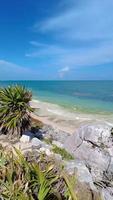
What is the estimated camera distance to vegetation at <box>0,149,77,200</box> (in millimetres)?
4895

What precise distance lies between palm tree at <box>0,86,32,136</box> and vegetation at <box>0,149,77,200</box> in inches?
318

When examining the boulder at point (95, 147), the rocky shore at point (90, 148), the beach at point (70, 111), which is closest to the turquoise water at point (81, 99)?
the beach at point (70, 111)

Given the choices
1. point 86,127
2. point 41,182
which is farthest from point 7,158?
point 86,127

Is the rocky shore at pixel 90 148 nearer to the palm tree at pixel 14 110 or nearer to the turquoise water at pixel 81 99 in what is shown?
the palm tree at pixel 14 110

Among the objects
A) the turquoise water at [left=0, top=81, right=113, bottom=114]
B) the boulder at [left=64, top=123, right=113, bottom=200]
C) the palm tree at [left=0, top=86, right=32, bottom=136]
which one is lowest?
the turquoise water at [left=0, top=81, right=113, bottom=114]

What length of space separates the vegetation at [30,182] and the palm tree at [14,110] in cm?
808

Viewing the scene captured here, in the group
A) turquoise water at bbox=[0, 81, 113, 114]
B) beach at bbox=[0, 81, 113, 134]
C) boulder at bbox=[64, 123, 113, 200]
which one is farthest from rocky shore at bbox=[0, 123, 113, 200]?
turquoise water at bbox=[0, 81, 113, 114]

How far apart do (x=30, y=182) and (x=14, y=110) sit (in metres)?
9.04

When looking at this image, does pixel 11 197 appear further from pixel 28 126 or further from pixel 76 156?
pixel 28 126

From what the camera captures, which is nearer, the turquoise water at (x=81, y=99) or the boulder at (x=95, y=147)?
the boulder at (x=95, y=147)

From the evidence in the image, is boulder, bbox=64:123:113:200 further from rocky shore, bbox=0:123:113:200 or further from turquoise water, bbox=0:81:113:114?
turquoise water, bbox=0:81:113:114

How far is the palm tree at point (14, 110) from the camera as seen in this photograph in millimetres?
13664

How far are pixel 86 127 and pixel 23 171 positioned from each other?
821 cm

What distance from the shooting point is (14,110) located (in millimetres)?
13953
